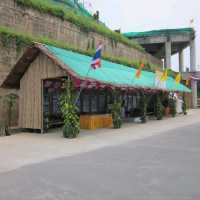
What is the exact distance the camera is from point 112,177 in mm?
7895

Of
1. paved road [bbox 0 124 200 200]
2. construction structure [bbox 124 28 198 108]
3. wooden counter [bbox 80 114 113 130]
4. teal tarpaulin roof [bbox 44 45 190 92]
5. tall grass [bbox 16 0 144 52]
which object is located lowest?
paved road [bbox 0 124 200 200]

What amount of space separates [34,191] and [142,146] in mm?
6596

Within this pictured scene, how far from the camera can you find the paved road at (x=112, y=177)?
654 cm

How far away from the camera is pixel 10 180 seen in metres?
7.85

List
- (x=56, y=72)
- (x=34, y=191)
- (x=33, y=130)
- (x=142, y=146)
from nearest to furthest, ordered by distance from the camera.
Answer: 1. (x=34, y=191)
2. (x=142, y=146)
3. (x=56, y=72)
4. (x=33, y=130)

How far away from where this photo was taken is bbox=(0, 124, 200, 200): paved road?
Answer: 21.5ft

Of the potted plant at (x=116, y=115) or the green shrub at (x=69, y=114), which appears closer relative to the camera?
the green shrub at (x=69, y=114)

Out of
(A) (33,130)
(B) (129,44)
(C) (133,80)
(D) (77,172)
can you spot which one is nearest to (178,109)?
(B) (129,44)

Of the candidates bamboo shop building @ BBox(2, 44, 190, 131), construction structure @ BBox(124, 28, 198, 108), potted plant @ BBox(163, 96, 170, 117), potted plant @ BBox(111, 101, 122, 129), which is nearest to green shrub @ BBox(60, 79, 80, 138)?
bamboo shop building @ BBox(2, 44, 190, 131)

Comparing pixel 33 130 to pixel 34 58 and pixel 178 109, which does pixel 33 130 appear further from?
pixel 178 109

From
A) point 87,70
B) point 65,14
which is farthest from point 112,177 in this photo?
point 65,14

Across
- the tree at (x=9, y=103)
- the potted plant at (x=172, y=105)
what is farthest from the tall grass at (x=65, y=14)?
the potted plant at (x=172, y=105)

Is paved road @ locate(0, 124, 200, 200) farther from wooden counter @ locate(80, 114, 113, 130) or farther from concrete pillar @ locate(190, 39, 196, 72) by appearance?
concrete pillar @ locate(190, 39, 196, 72)

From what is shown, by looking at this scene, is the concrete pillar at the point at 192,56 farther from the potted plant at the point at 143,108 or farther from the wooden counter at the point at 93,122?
the wooden counter at the point at 93,122
